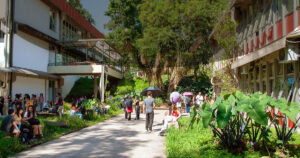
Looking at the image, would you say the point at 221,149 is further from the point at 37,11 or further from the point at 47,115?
the point at 37,11

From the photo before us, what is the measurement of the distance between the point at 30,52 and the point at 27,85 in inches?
103

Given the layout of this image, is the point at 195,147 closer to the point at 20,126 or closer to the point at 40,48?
the point at 20,126

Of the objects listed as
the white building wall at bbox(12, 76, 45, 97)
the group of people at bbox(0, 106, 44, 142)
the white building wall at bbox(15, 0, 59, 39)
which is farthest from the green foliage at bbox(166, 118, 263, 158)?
the white building wall at bbox(15, 0, 59, 39)

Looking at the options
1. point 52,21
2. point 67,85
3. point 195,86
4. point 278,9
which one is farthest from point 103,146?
point 195,86

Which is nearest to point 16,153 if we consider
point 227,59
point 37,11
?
point 227,59

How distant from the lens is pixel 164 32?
22.8 metres

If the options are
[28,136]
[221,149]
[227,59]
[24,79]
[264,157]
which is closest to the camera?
[264,157]

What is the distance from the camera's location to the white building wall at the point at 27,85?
56.7 feet

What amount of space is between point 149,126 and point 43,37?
1453 centimetres

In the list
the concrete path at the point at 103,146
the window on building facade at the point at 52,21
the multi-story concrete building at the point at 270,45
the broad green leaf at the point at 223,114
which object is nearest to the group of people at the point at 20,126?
the concrete path at the point at 103,146

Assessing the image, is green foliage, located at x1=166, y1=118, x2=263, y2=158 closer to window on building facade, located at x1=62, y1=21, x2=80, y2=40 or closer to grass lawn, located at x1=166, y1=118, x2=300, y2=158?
grass lawn, located at x1=166, y1=118, x2=300, y2=158

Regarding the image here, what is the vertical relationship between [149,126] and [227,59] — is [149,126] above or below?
below

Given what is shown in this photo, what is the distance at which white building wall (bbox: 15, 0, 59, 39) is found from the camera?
17891 mm

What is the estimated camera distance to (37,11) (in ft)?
67.0
